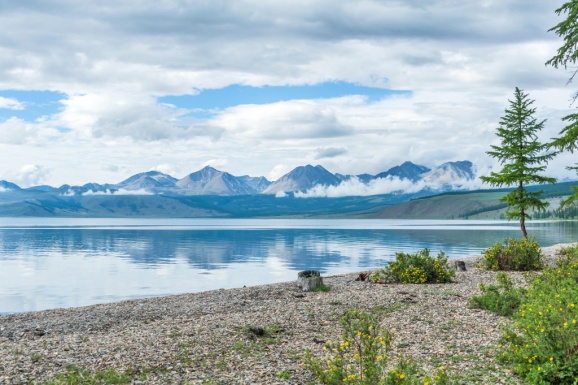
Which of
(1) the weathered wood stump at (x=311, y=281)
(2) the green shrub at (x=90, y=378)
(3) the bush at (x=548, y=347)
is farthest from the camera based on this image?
(1) the weathered wood stump at (x=311, y=281)

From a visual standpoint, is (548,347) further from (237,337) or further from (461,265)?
(461,265)

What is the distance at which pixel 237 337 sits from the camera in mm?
16828

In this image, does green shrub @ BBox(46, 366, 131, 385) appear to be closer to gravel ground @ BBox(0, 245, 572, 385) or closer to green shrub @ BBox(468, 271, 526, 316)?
gravel ground @ BBox(0, 245, 572, 385)

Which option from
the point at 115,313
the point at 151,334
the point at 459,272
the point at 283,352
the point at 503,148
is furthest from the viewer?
the point at 503,148

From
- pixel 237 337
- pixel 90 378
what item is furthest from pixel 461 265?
pixel 90 378

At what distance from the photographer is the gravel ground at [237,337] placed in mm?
13359

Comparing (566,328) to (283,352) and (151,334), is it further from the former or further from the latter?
(151,334)

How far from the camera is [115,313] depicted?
2450 centimetres

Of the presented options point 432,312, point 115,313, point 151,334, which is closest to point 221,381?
point 151,334

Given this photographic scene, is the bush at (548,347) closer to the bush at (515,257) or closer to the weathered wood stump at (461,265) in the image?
the bush at (515,257)

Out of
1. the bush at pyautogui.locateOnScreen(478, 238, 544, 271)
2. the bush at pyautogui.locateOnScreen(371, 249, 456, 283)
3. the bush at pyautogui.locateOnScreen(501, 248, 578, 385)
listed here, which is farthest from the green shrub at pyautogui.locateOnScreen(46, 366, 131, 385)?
the bush at pyautogui.locateOnScreen(478, 238, 544, 271)

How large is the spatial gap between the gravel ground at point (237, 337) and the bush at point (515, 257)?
11316mm

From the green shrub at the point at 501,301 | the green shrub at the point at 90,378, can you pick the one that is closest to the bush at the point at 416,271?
the green shrub at the point at 501,301

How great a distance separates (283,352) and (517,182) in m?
42.1
